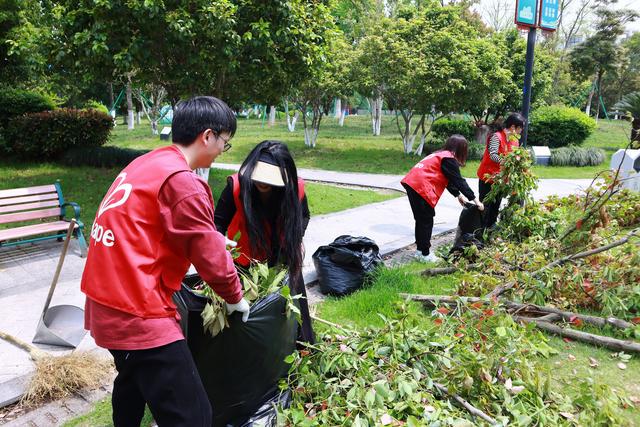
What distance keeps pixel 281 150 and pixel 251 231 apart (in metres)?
0.49

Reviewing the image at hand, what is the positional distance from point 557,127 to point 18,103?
16700mm

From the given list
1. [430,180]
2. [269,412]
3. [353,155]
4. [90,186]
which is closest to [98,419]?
[269,412]

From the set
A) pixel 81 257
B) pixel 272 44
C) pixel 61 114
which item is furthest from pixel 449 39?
pixel 81 257

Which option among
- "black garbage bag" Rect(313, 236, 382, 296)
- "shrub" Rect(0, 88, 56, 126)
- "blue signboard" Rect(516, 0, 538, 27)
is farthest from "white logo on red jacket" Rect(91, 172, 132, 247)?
"shrub" Rect(0, 88, 56, 126)

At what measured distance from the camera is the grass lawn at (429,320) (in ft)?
10.3

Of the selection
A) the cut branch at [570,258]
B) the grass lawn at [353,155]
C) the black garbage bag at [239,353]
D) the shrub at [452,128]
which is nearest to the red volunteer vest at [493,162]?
the cut branch at [570,258]

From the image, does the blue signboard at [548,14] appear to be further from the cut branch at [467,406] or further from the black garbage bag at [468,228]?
the cut branch at [467,406]

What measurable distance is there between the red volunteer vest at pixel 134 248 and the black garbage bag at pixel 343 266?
2.84 meters

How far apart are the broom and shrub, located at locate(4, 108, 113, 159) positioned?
8.31 meters

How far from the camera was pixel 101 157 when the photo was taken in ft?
32.8

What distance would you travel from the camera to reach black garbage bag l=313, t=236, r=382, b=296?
14.9ft

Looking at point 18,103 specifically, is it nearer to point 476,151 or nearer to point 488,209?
point 488,209

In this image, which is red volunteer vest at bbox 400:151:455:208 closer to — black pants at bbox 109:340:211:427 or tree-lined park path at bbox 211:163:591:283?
tree-lined park path at bbox 211:163:591:283

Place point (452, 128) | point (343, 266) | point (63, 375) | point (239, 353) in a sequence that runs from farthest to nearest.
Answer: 1. point (452, 128)
2. point (343, 266)
3. point (63, 375)
4. point (239, 353)
